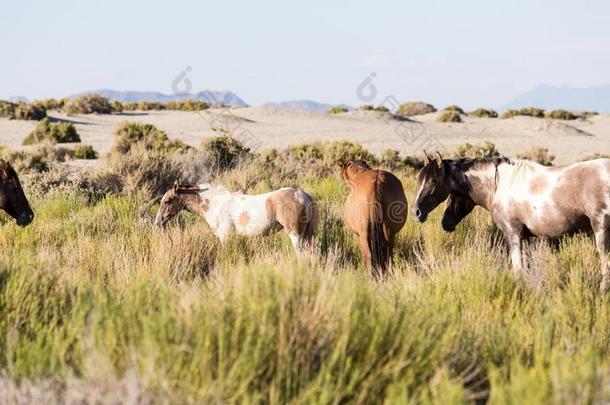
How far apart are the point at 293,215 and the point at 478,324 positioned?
407 centimetres

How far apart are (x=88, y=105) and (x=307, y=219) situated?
42490 millimetres

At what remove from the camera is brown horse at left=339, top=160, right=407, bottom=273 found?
8.11 m

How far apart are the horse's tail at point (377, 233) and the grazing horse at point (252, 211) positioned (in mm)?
980

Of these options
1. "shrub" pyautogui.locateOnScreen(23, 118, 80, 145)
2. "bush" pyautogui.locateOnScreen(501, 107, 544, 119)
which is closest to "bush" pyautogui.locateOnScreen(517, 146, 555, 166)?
"shrub" pyautogui.locateOnScreen(23, 118, 80, 145)

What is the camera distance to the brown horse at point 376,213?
811 cm

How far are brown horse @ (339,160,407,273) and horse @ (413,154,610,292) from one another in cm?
26

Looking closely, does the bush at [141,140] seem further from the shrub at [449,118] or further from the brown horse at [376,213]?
the shrub at [449,118]

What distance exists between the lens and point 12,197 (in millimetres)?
9383

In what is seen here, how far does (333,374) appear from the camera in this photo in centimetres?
403

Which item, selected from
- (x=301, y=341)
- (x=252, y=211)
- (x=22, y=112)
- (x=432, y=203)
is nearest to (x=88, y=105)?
(x=22, y=112)

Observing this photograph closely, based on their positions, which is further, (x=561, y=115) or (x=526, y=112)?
(x=526, y=112)

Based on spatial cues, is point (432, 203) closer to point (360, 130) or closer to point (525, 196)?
point (525, 196)

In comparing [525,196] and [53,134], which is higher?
[525,196]

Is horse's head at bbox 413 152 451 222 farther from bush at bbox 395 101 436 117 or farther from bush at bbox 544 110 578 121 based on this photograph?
bush at bbox 395 101 436 117
